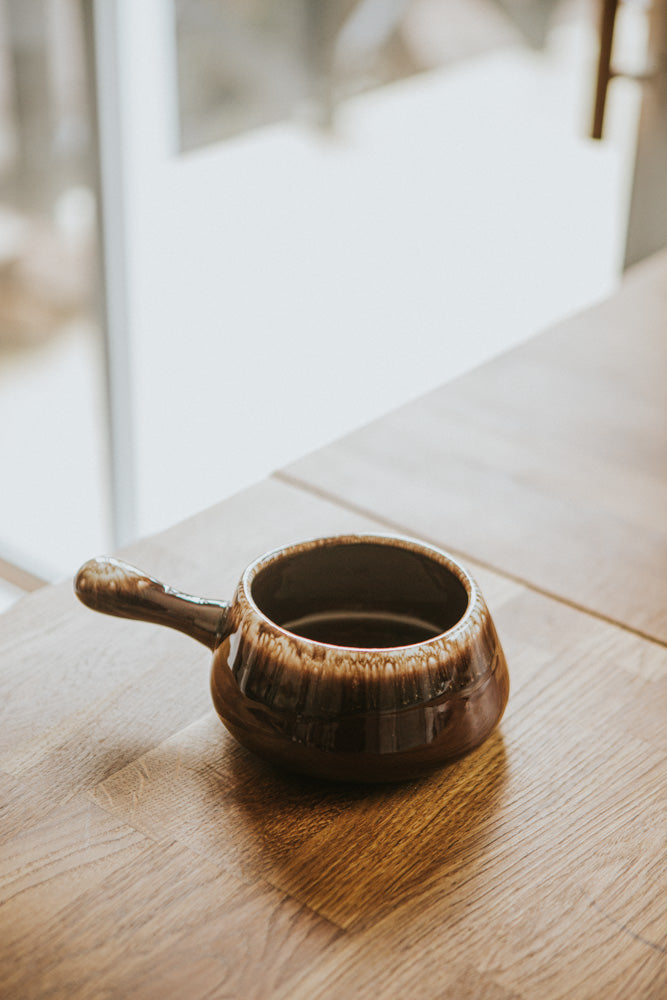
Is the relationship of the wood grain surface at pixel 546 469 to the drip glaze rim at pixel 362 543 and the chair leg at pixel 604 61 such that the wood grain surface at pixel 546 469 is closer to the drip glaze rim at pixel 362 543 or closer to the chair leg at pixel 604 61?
the drip glaze rim at pixel 362 543

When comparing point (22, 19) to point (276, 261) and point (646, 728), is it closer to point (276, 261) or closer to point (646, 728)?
point (276, 261)

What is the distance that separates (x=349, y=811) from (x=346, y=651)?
0.09m

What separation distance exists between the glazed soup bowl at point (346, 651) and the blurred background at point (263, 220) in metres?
1.05

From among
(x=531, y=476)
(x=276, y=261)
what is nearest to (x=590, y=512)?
(x=531, y=476)

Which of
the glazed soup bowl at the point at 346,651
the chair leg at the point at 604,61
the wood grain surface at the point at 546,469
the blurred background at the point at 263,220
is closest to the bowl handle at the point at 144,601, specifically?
the glazed soup bowl at the point at 346,651

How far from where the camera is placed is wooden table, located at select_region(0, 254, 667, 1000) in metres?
0.45

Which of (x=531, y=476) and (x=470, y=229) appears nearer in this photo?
(x=531, y=476)

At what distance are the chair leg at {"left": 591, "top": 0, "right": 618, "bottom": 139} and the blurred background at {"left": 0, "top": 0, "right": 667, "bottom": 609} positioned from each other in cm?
37

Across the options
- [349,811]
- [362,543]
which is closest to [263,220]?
[362,543]

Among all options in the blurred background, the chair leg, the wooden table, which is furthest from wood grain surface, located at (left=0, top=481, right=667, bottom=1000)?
the blurred background

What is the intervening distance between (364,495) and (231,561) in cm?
12

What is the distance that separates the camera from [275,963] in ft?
1.46

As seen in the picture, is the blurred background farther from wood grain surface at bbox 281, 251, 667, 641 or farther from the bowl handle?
the bowl handle

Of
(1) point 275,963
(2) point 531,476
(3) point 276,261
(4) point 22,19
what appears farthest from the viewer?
(3) point 276,261
